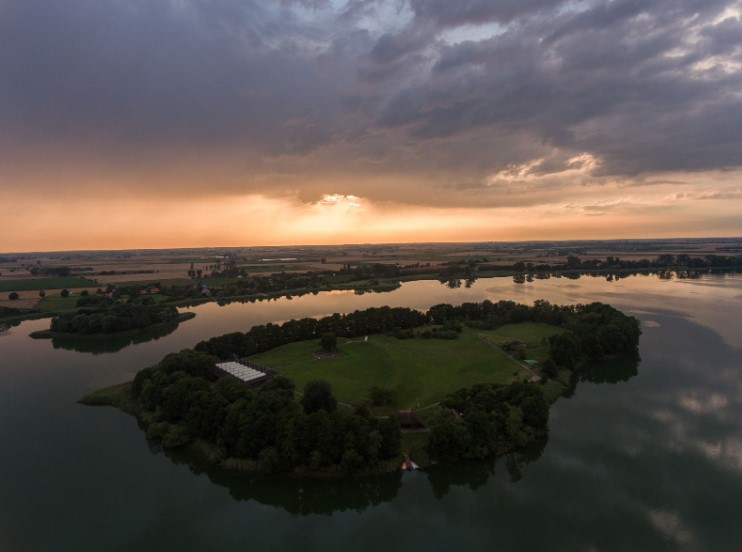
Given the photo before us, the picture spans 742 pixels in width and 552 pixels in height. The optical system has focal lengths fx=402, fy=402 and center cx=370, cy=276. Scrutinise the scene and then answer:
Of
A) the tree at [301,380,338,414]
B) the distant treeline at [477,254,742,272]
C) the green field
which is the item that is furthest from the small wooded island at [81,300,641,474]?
the green field

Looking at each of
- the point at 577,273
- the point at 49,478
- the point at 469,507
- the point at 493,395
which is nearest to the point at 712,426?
the point at 493,395

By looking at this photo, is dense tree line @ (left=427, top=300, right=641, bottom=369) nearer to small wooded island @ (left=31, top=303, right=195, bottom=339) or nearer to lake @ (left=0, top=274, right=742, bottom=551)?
lake @ (left=0, top=274, right=742, bottom=551)

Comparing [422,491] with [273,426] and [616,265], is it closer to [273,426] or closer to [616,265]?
[273,426]

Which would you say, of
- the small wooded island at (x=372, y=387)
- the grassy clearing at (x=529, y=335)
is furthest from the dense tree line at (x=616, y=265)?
the small wooded island at (x=372, y=387)

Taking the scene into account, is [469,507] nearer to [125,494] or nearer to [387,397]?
[387,397]

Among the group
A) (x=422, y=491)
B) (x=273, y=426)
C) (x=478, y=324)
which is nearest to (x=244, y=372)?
(x=273, y=426)
